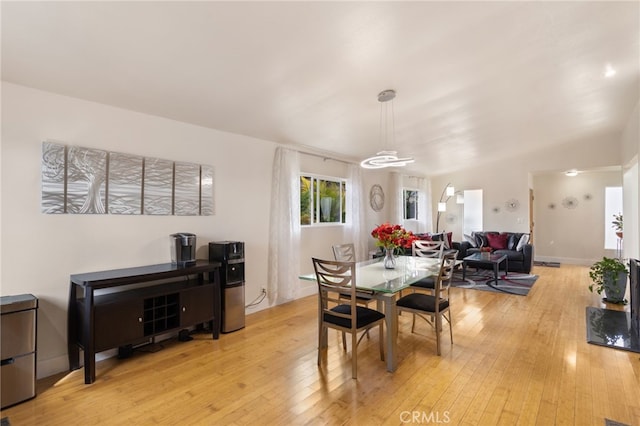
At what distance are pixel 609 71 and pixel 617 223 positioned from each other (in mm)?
5174

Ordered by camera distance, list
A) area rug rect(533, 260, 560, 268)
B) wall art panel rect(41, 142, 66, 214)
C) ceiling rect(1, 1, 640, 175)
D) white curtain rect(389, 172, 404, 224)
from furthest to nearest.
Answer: area rug rect(533, 260, 560, 268)
white curtain rect(389, 172, 404, 224)
wall art panel rect(41, 142, 66, 214)
ceiling rect(1, 1, 640, 175)

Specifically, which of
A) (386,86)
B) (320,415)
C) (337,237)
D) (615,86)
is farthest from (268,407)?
(615,86)

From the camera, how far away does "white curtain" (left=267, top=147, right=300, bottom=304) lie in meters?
4.57

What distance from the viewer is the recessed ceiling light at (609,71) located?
11.8ft

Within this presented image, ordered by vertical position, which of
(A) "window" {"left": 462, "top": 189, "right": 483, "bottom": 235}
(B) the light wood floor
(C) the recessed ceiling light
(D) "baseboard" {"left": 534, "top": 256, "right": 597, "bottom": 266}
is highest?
(C) the recessed ceiling light

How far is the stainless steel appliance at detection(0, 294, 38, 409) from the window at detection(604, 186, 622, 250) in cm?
1076

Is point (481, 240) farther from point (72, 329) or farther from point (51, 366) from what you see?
point (51, 366)

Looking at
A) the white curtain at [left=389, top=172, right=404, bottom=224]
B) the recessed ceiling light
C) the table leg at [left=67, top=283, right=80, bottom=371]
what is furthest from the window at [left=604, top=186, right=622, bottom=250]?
the table leg at [left=67, top=283, right=80, bottom=371]

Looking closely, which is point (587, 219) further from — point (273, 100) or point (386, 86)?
point (273, 100)

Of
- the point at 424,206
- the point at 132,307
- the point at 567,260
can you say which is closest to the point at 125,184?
the point at 132,307

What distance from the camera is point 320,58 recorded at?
2.64 metres

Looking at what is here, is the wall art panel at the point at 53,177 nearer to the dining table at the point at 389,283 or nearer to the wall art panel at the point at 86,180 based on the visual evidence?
the wall art panel at the point at 86,180

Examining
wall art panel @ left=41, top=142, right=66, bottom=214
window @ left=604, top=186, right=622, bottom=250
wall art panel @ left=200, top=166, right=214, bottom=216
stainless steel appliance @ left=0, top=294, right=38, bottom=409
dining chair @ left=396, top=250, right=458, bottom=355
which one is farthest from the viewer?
window @ left=604, top=186, right=622, bottom=250

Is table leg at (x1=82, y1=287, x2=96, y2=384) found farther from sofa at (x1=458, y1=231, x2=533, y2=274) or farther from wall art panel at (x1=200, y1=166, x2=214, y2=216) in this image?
sofa at (x1=458, y1=231, x2=533, y2=274)
